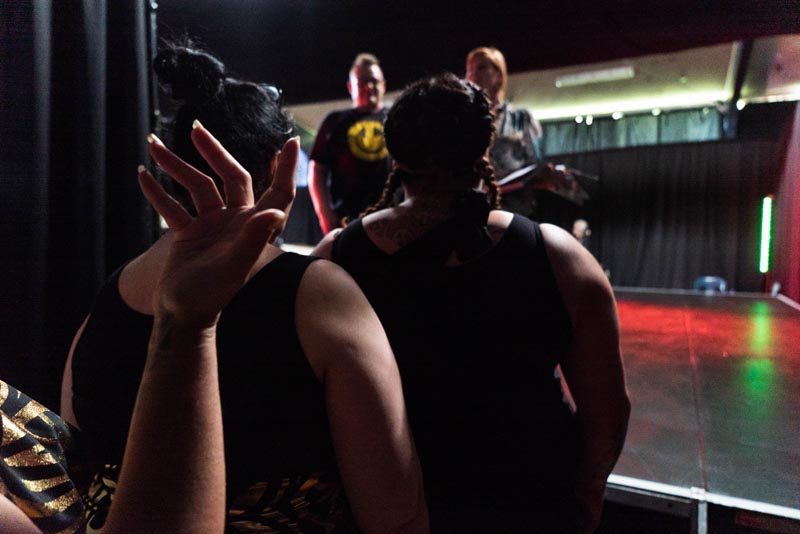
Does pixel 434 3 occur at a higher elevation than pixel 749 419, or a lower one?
higher

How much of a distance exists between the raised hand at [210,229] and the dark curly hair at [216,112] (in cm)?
20

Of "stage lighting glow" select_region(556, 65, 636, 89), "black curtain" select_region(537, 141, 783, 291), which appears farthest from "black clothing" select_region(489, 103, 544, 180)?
"black curtain" select_region(537, 141, 783, 291)

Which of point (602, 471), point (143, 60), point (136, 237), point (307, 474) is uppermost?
point (143, 60)

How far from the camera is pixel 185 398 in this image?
33 cm

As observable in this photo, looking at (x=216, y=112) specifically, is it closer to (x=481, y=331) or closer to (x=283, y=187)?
(x=283, y=187)

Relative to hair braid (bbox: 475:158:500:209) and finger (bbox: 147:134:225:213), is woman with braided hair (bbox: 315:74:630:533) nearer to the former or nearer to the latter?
hair braid (bbox: 475:158:500:209)

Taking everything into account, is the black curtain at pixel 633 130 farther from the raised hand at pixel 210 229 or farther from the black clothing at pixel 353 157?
the raised hand at pixel 210 229

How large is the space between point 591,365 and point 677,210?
7.33m

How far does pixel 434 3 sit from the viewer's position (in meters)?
2.22

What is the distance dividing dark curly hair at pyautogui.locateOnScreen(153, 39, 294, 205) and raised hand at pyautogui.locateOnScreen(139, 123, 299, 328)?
0.65 feet

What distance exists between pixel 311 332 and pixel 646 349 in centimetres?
205

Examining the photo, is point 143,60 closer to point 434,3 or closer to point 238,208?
point 238,208

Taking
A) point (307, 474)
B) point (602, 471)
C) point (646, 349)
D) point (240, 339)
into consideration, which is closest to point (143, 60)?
point (240, 339)

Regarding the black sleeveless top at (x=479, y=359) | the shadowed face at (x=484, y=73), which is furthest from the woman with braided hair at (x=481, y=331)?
the shadowed face at (x=484, y=73)
